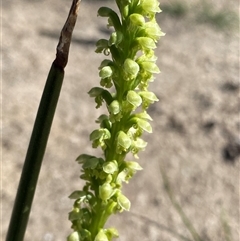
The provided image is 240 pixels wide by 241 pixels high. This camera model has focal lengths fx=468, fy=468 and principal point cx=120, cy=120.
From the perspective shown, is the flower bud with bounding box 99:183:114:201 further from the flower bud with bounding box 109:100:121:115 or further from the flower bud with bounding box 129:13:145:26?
the flower bud with bounding box 129:13:145:26

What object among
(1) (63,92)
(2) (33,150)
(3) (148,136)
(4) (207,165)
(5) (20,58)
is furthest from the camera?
(5) (20,58)

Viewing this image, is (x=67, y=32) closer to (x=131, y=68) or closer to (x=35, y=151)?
(x=131, y=68)

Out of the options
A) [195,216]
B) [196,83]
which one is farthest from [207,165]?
[196,83]

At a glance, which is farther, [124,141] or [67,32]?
[124,141]

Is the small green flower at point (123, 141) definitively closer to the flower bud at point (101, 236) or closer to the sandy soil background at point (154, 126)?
the flower bud at point (101, 236)

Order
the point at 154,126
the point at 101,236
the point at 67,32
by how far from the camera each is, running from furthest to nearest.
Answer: the point at 154,126 < the point at 101,236 < the point at 67,32

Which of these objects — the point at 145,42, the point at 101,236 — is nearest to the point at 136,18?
the point at 145,42

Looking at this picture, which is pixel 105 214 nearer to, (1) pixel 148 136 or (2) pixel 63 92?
(1) pixel 148 136

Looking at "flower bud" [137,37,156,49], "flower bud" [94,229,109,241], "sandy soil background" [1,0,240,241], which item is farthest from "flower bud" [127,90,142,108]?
"sandy soil background" [1,0,240,241]
